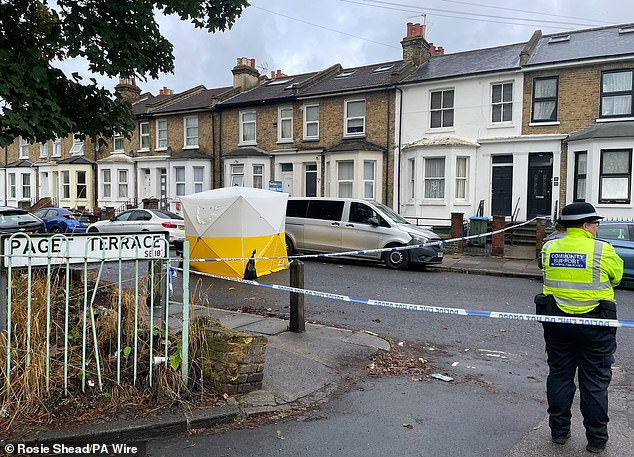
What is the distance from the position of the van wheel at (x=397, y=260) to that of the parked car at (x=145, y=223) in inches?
302

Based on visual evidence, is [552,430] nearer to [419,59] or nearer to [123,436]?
[123,436]

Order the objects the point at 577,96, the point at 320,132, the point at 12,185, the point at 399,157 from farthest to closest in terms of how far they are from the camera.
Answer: the point at 12,185
the point at 320,132
the point at 399,157
the point at 577,96

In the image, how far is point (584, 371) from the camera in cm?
406

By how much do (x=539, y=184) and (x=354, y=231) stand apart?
9344 mm

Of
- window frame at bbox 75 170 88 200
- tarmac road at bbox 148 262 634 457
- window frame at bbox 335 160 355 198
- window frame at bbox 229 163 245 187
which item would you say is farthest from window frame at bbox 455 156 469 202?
window frame at bbox 75 170 88 200

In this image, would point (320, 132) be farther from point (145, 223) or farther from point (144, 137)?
point (144, 137)

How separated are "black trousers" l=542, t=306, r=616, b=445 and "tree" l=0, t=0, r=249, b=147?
5.16 meters

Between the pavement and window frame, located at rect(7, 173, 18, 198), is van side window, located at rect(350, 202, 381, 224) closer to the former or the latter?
the pavement

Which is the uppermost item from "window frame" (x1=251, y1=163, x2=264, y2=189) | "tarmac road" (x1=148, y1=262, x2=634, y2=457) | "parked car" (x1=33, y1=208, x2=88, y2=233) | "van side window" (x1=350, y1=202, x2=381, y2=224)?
"window frame" (x1=251, y1=163, x2=264, y2=189)

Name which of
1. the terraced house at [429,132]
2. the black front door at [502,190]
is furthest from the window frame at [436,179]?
the black front door at [502,190]

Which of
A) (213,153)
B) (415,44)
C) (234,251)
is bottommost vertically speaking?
(234,251)

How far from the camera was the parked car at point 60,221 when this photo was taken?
24.0m

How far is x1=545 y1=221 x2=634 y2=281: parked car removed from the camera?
12.0 metres

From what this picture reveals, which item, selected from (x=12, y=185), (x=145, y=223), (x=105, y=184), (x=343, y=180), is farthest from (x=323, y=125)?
(x=12, y=185)
